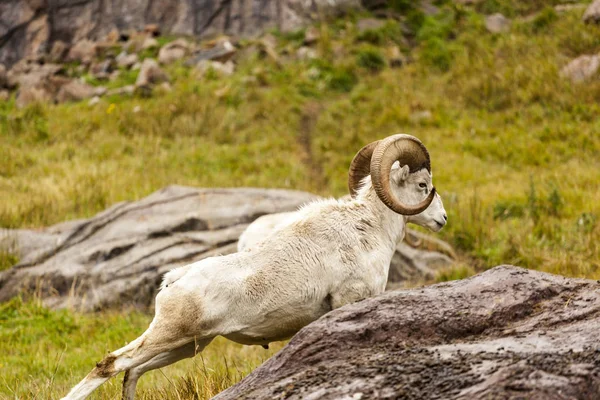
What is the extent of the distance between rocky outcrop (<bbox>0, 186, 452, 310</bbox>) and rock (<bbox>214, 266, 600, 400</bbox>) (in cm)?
594

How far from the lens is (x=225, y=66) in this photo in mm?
22516

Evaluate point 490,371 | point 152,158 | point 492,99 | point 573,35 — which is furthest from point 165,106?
point 490,371

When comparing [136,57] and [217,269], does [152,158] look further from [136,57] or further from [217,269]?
[217,269]

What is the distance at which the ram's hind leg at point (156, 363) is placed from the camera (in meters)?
4.89

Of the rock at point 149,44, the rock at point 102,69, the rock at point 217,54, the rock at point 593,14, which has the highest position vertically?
the rock at point 593,14

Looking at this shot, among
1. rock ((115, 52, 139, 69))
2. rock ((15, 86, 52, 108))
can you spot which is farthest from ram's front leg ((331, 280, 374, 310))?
rock ((115, 52, 139, 69))

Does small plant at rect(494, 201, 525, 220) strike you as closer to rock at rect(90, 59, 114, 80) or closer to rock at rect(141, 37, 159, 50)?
rock at rect(90, 59, 114, 80)

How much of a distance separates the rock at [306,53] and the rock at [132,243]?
1156 cm

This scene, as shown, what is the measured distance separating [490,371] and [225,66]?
20047mm

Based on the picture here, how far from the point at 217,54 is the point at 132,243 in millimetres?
13743

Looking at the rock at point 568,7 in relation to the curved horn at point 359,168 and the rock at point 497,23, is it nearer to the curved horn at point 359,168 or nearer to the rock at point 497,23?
the rock at point 497,23

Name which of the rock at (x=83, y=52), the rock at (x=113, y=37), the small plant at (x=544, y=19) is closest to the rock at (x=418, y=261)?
the small plant at (x=544, y=19)

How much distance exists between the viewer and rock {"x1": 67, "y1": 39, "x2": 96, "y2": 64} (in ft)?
85.9

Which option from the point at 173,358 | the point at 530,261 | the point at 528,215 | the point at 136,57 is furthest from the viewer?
the point at 136,57
